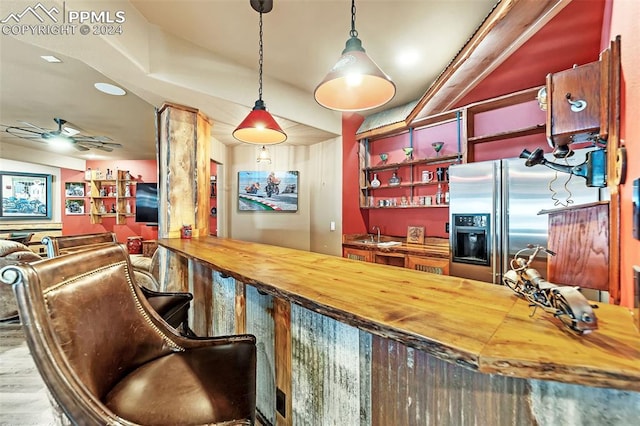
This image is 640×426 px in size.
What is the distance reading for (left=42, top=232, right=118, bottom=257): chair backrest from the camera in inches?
74.7

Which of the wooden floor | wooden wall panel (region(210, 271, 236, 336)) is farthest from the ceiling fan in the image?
wooden wall panel (region(210, 271, 236, 336))

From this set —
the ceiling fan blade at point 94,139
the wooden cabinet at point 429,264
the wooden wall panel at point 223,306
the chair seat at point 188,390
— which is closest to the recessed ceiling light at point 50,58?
the wooden wall panel at point 223,306

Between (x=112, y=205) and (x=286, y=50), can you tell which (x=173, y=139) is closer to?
(x=286, y=50)

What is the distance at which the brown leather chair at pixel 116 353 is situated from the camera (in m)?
0.72

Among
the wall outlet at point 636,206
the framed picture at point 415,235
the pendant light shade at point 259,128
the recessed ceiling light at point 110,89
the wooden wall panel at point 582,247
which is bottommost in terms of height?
the framed picture at point 415,235

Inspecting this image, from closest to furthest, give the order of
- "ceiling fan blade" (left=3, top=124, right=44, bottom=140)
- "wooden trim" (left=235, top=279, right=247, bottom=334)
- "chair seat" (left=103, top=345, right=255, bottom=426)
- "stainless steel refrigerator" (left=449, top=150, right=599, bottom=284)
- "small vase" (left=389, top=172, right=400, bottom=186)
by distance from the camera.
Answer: "chair seat" (left=103, top=345, right=255, bottom=426)
"wooden trim" (left=235, top=279, right=247, bottom=334)
"stainless steel refrigerator" (left=449, top=150, right=599, bottom=284)
"small vase" (left=389, top=172, right=400, bottom=186)
"ceiling fan blade" (left=3, top=124, right=44, bottom=140)

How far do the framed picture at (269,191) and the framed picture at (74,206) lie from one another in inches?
204

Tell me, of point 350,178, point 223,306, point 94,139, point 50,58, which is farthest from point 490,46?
point 94,139

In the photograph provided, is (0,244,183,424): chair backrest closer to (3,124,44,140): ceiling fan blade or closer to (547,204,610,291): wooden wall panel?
(547,204,610,291): wooden wall panel

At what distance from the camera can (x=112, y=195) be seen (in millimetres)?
6895

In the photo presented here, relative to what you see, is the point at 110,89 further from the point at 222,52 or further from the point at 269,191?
the point at 269,191

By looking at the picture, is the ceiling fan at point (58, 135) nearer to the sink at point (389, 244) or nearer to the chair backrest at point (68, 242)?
the chair backrest at point (68, 242)

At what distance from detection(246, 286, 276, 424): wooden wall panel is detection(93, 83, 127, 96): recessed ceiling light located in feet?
9.86

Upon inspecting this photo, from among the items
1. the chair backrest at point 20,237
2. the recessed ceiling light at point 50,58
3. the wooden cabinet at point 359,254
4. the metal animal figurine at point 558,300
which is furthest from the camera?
the chair backrest at point 20,237
